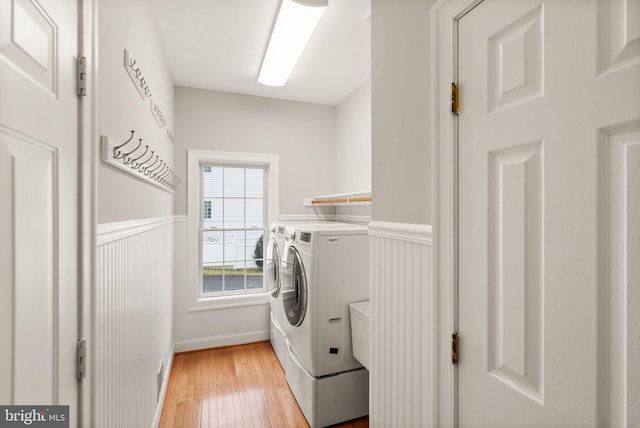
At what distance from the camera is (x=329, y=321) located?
1.89m

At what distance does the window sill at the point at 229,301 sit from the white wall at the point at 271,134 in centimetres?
96

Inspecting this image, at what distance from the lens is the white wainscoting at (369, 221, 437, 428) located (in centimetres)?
98

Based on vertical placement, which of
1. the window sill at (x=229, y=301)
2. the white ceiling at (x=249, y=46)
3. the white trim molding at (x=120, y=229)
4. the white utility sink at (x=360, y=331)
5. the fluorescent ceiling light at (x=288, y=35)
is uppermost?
the white ceiling at (x=249, y=46)

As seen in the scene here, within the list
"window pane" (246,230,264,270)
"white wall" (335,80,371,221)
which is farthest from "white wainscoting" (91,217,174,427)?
"white wall" (335,80,371,221)

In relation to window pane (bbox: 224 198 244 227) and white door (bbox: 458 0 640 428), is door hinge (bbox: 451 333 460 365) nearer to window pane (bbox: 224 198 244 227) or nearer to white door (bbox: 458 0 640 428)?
white door (bbox: 458 0 640 428)

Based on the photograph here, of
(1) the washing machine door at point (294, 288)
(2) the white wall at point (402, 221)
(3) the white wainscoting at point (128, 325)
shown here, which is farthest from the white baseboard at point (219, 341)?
(2) the white wall at point (402, 221)

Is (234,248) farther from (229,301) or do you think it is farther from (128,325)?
(128,325)

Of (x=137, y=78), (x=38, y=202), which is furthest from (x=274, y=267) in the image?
(x=38, y=202)

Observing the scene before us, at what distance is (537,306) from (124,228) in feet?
4.60

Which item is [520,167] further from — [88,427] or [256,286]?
[256,286]

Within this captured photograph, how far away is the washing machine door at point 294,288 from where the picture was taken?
198 centimetres

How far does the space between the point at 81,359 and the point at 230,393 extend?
1746mm

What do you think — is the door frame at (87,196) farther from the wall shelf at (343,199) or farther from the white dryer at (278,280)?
the wall shelf at (343,199)
